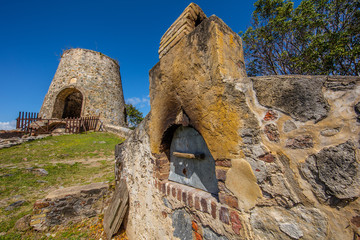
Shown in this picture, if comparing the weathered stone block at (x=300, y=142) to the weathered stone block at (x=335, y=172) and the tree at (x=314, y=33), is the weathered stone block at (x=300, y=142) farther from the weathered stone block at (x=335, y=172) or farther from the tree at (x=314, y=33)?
the tree at (x=314, y=33)

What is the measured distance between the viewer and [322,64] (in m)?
6.80

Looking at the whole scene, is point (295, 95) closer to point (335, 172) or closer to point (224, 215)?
point (335, 172)

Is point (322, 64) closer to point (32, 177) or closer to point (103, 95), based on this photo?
point (32, 177)

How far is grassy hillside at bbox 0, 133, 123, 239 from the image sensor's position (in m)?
3.27

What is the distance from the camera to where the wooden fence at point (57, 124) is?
37.3 ft

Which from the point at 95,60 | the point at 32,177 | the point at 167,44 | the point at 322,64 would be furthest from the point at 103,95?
the point at 322,64

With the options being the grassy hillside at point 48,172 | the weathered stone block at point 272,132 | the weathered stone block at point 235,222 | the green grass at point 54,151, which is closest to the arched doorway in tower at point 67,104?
the green grass at point 54,151

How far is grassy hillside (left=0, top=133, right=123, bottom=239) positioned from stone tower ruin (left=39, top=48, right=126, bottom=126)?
18.0 ft

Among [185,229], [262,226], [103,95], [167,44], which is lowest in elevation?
[185,229]

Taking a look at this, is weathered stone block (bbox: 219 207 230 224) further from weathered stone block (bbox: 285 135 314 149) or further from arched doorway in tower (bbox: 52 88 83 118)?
arched doorway in tower (bbox: 52 88 83 118)

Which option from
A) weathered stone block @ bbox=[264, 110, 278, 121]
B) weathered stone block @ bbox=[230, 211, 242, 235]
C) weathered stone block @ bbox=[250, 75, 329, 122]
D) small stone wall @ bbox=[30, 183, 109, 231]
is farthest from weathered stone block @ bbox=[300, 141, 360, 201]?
small stone wall @ bbox=[30, 183, 109, 231]

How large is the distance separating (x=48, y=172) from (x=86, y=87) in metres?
10.8

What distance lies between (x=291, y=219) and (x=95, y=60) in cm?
1791

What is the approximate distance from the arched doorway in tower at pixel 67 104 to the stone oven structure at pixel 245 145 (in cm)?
1572
